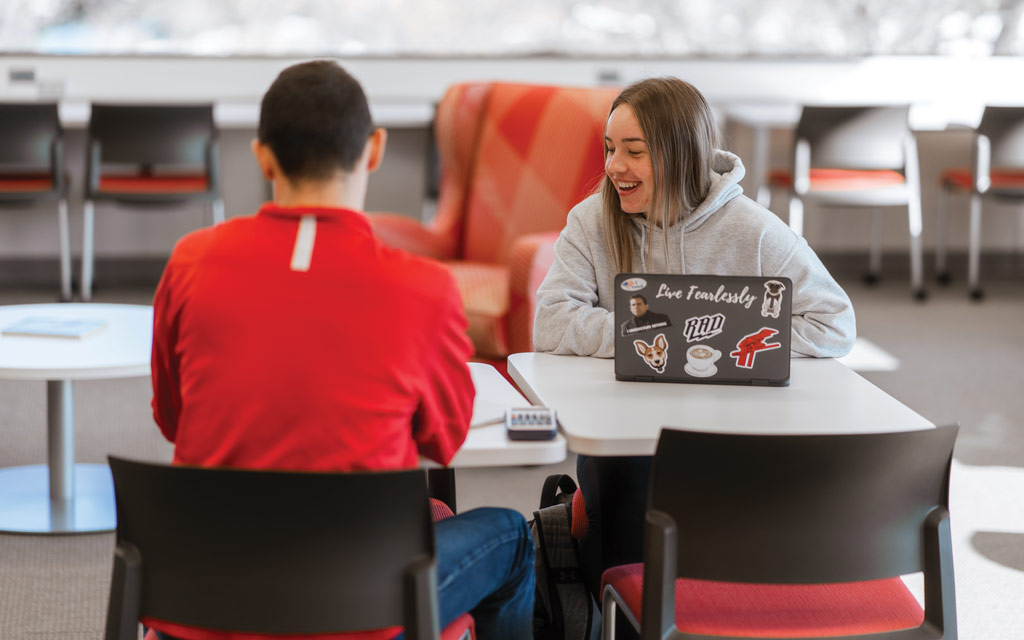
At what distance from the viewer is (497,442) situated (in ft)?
4.52

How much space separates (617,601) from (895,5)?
5.56 meters

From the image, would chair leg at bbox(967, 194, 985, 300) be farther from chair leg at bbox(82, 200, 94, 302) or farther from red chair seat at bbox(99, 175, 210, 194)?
chair leg at bbox(82, 200, 94, 302)

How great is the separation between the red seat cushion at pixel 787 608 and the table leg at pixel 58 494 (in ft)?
5.27

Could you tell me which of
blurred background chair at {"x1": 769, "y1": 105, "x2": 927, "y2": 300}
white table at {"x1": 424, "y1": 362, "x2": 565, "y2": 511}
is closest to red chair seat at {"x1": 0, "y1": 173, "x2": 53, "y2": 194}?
blurred background chair at {"x1": 769, "y1": 105, "x2": 927, "y2": 300}

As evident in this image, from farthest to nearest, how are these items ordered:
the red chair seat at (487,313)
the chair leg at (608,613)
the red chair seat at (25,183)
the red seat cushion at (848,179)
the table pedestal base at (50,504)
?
the red seat cushion at (848,179) < the red chair seat at (25,183) < the red chair seat at (487,313) < the table pedestal base at (50,504) < the chair leg at (608,613)

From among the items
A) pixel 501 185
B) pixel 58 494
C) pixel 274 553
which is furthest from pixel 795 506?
pixel 501 185

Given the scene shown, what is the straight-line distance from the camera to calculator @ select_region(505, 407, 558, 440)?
1378mm

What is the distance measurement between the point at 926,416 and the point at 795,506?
253 centimetres

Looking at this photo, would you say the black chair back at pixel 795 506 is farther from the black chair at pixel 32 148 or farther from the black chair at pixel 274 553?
the black chair at pixel 32 148

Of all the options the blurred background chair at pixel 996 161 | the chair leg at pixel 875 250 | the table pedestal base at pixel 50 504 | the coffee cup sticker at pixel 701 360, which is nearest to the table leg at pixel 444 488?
the coffee cup sticker at pixel 701 360

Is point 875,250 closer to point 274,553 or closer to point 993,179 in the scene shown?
point 993,179

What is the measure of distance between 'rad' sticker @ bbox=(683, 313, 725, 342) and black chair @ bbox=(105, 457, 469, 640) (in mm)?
577

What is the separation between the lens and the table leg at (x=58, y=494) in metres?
2.59

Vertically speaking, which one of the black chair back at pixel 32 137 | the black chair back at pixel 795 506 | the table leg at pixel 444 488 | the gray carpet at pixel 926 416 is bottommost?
the gray carpet at pixel 926 416
